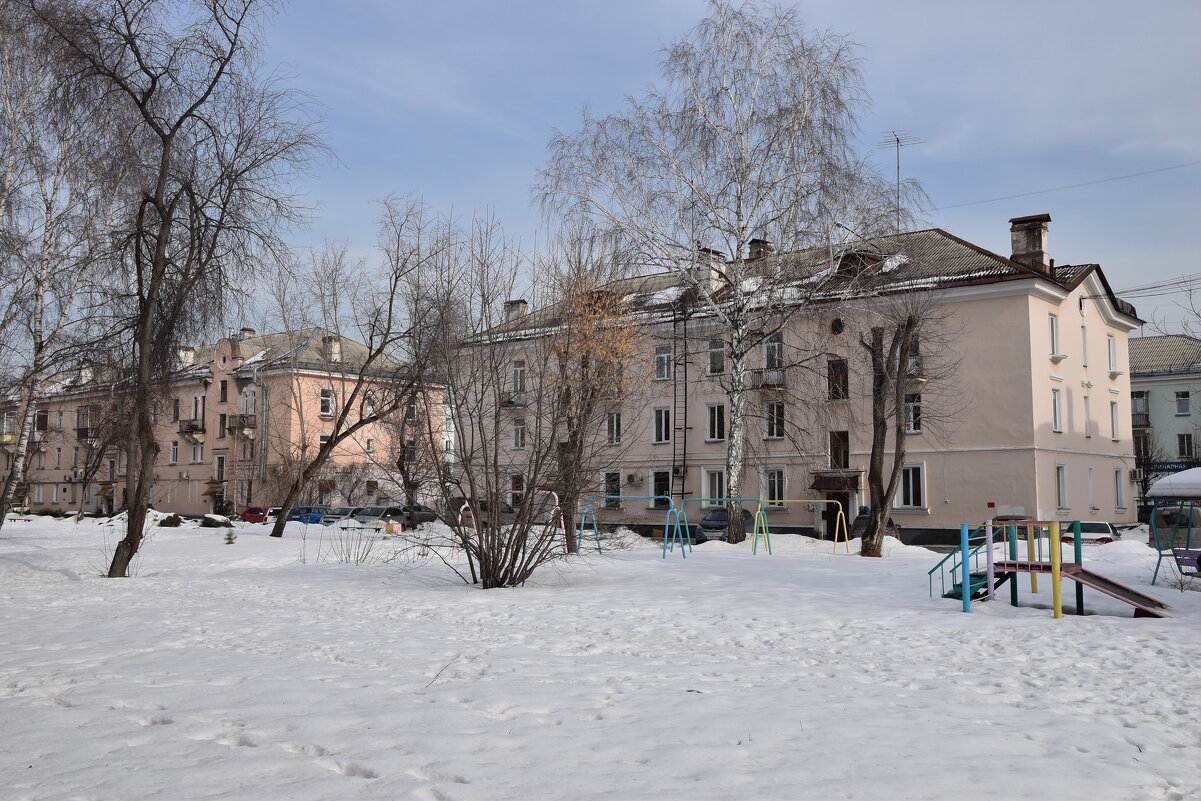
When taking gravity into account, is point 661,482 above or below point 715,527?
above

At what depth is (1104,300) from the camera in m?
44.4

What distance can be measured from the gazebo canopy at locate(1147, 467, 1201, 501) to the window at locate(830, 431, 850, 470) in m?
25.4

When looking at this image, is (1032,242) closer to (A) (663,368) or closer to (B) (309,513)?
(A) (663,368)

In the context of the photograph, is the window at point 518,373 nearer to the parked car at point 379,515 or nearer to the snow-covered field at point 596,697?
the snow-covered field at point 596,697

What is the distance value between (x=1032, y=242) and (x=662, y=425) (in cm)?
1681

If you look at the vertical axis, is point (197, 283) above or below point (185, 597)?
above

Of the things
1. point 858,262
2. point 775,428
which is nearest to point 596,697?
point 858,262

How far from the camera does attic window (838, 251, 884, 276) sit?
84.3ft

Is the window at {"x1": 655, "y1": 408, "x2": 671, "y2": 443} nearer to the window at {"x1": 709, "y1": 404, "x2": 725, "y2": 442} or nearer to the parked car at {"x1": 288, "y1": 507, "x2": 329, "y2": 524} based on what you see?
the window at {"x1": 709, "y1": 404, "x2": 725, "y2": 442}

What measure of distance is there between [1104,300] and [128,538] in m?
40.5

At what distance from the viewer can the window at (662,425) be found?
4606 centimetres

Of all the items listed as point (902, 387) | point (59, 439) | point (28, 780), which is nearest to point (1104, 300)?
point (902, 387)

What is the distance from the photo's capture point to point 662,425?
152ft

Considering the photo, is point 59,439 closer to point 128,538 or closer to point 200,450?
point 200,450
